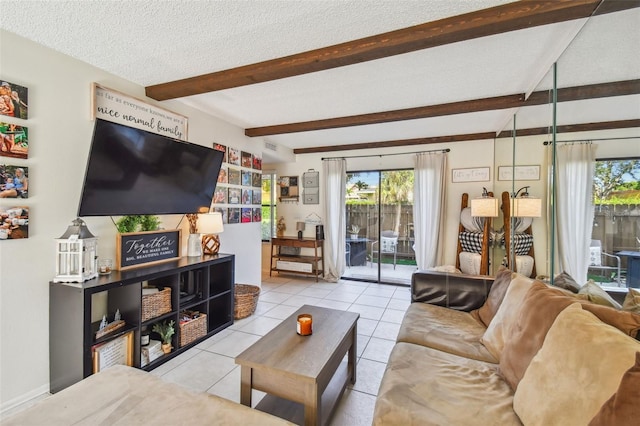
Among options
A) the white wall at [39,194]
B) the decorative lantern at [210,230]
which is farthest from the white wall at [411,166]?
the white wall at [39,194]

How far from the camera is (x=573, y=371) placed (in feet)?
3.27

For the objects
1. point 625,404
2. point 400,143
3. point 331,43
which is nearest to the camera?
point 625,404

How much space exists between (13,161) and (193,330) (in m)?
1.87

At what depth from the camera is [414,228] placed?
465cm

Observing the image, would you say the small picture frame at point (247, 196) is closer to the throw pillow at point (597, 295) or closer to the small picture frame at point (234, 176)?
the small picture frame at point (234, 176)

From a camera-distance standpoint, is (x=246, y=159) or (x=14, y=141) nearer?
(x=14, y=141)

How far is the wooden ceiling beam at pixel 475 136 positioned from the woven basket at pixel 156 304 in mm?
3230

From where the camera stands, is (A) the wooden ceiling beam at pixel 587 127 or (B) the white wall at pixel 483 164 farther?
(B) the white wall at pixel 483 164

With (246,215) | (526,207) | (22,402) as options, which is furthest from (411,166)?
(22,402)

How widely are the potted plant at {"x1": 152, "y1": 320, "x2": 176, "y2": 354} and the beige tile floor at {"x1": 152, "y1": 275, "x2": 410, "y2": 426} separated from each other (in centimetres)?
13

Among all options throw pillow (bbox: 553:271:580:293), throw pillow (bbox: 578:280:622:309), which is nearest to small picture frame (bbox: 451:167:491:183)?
throw pillow (bbox: 553:271:580:293)

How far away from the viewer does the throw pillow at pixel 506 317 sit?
166 centimetres

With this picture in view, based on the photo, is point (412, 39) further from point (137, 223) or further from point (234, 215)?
point (234, 215)

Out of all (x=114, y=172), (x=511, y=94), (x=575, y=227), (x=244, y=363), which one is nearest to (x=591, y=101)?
(x=575, y=227)
